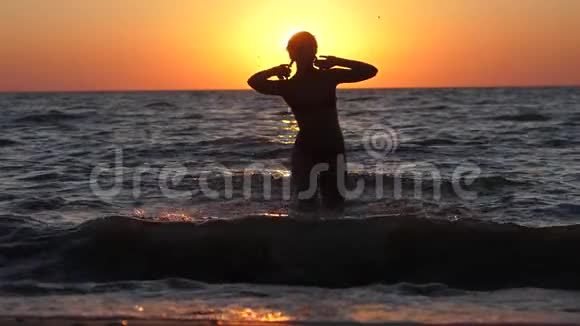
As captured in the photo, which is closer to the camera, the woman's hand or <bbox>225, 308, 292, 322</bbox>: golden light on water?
<bbox>225, 308, 292, 322</bbox>: golden light on water

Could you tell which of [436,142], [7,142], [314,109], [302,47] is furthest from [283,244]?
[7,142]

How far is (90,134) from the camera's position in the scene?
729 inches

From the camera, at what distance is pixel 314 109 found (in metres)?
5.95

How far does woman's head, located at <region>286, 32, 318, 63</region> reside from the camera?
18.4 feet

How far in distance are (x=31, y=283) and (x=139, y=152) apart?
971cm

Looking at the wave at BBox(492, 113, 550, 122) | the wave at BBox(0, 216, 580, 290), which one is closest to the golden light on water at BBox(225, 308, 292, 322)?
the wave at BBox(0, 216, 580, 290)

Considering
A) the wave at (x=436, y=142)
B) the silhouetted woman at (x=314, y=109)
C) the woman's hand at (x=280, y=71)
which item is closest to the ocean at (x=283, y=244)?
the silhouetted woman at (x=314, y=109)

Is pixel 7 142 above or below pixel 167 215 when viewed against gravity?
above

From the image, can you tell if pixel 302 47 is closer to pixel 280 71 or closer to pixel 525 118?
pixel 280 71

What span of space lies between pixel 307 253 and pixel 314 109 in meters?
1.23

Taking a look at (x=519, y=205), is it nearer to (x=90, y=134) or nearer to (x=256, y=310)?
(x=256, y=310)

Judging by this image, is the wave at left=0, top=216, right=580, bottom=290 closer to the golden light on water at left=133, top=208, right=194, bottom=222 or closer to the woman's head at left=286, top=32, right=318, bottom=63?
the golden light on water at left=133, top=208, right=194, bottom=222

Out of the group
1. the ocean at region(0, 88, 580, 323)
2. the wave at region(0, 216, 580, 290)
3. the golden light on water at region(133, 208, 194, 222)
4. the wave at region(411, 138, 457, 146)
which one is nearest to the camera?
the ocean at region(0, 88, 580, 323)

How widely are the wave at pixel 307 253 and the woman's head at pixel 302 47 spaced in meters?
1.36
